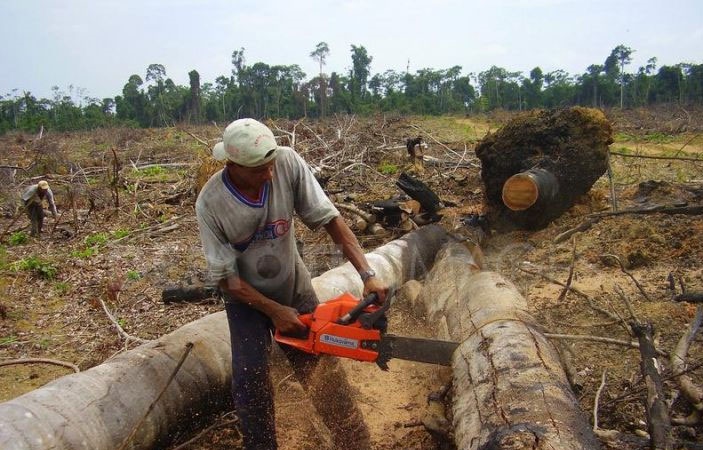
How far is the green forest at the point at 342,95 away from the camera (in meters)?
39.4

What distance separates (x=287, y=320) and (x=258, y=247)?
0.43 meters

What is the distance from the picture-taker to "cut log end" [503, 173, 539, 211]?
5.80 m

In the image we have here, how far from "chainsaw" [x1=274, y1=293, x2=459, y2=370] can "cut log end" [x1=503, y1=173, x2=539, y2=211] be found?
143 inches

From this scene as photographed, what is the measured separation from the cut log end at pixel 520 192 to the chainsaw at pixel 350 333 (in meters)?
3.64

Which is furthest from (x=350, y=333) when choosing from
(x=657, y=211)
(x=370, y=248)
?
(x=657, y=211)

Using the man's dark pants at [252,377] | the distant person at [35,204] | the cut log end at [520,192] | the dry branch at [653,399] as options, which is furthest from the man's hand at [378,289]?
the distant person at [35,204]

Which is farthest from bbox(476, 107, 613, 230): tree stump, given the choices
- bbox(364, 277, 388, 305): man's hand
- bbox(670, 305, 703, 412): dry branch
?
bbox(364, 277, 388, 305): man's hand

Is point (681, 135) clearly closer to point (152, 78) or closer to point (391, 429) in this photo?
point (391, 429)

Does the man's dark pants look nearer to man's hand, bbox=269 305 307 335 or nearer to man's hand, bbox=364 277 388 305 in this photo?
man's hand, bbox=269 305 307 335

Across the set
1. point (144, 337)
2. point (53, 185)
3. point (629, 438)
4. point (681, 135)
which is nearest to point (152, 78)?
point (53, 185)

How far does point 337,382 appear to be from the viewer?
340 cm

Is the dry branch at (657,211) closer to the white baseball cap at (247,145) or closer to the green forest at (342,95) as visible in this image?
the white baseball cap at (247,145)

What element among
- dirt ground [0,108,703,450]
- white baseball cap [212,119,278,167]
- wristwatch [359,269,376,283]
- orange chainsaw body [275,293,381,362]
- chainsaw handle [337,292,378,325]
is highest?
white baseball cap [212,119,278,167]

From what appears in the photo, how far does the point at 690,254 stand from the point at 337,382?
386 centimetres
